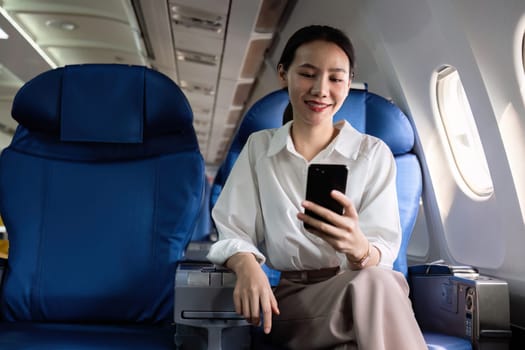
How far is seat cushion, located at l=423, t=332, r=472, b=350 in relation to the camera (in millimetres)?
1948

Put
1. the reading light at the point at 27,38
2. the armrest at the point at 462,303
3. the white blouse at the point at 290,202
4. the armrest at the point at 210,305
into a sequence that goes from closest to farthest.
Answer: the armrest at the point at 210,305 → the white blouse at the point at 290,202 → the armrest at the point at 462,303 → the reading light at the point at 27,38

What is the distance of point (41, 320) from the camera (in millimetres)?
2254

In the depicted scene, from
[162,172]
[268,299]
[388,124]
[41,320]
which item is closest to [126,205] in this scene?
[162,172]

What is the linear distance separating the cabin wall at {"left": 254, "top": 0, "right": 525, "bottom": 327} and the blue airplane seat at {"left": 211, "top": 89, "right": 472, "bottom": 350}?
7.3 inches

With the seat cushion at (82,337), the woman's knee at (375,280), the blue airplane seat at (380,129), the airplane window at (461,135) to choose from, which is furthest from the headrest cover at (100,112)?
the airplane window at (461,135)

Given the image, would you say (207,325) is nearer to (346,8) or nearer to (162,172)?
(162,172)

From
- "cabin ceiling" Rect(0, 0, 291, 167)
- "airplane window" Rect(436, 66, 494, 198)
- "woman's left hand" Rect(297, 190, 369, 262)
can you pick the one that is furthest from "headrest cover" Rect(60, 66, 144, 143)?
"cabin ceiling" Rect(0, 0, 291, 167)

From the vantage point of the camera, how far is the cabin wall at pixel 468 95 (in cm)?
233

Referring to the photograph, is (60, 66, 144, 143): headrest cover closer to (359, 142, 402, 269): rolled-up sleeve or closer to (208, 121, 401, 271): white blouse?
(208, 121, 401, 271): white blouse

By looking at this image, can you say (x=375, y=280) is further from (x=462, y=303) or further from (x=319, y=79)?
(x=462, y=303)

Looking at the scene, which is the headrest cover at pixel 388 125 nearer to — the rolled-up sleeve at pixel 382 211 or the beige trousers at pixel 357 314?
the rolled-up sleeve at pixel 382 211

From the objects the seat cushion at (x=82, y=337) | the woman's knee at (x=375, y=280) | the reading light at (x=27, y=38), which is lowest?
the seat cushion at (x=82, y=337)

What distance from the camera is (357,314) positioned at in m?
1.40

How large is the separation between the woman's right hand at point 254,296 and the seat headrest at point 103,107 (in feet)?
3.14
